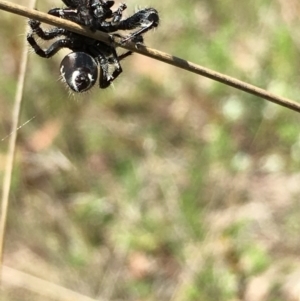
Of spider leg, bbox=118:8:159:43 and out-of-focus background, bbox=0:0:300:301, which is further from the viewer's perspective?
out-of-focus background, bbox=0:0:300:301

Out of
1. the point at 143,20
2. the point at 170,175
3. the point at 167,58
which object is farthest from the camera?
the point at 170,175

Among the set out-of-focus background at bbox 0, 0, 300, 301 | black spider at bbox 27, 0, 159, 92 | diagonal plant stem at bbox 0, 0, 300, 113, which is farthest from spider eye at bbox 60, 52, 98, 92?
out-of-focus background at bbox 0, 0, 300, 301

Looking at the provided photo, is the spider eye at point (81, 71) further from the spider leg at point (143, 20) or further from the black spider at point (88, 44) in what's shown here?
the spider leg at point (143, 20)

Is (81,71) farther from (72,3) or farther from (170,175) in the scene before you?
(170,175)

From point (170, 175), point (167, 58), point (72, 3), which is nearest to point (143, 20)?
point (72, 3)

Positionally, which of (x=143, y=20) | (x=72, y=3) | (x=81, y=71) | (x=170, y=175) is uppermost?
(x=170, y=175)

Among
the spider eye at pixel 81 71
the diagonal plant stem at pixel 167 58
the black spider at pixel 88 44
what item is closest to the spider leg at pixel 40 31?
the black spider at pixel 88 44

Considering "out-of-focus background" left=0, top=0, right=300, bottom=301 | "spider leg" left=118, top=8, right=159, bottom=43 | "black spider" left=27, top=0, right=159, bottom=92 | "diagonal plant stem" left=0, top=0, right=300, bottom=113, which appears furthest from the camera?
"out-of-focus background" left=0, top=0, right=300, bottom=301

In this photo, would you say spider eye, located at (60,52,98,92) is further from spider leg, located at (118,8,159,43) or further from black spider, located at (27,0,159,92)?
spider leg, located at (118,8,159,43)
